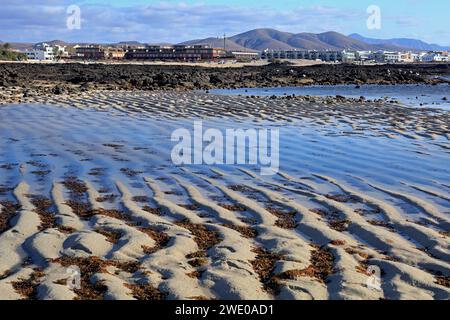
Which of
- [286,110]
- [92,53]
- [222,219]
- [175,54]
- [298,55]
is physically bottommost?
[222,219]

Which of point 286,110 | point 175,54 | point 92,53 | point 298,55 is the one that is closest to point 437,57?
point 298,55

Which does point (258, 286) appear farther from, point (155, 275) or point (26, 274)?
point (26, 274)

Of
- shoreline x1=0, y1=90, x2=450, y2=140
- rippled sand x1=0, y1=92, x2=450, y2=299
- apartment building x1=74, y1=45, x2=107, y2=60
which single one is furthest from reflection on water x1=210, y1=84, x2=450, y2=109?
apartment building x1=74, y1=45, x2=107, y2=60

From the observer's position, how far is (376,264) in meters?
5.93

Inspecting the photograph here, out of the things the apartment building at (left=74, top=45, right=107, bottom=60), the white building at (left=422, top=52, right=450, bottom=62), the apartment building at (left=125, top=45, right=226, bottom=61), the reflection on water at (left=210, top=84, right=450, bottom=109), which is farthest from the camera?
the white building at (left=422, top=52, right=450, bottom=62)

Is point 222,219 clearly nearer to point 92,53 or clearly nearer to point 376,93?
point 376,93

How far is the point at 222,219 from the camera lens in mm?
7551

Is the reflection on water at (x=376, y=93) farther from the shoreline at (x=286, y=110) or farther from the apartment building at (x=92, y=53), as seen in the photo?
the apartment building at (x=92, y=53)

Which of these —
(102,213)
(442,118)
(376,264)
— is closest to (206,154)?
(102,213)

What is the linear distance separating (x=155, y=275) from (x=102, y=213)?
8.06 ft

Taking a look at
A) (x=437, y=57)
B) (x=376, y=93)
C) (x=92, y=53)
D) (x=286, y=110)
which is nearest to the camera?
(x=286, y=110)

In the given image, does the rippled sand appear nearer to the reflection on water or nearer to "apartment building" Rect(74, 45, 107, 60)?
the reflection on water

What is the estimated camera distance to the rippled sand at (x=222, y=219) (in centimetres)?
538

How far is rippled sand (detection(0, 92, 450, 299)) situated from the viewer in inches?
212
